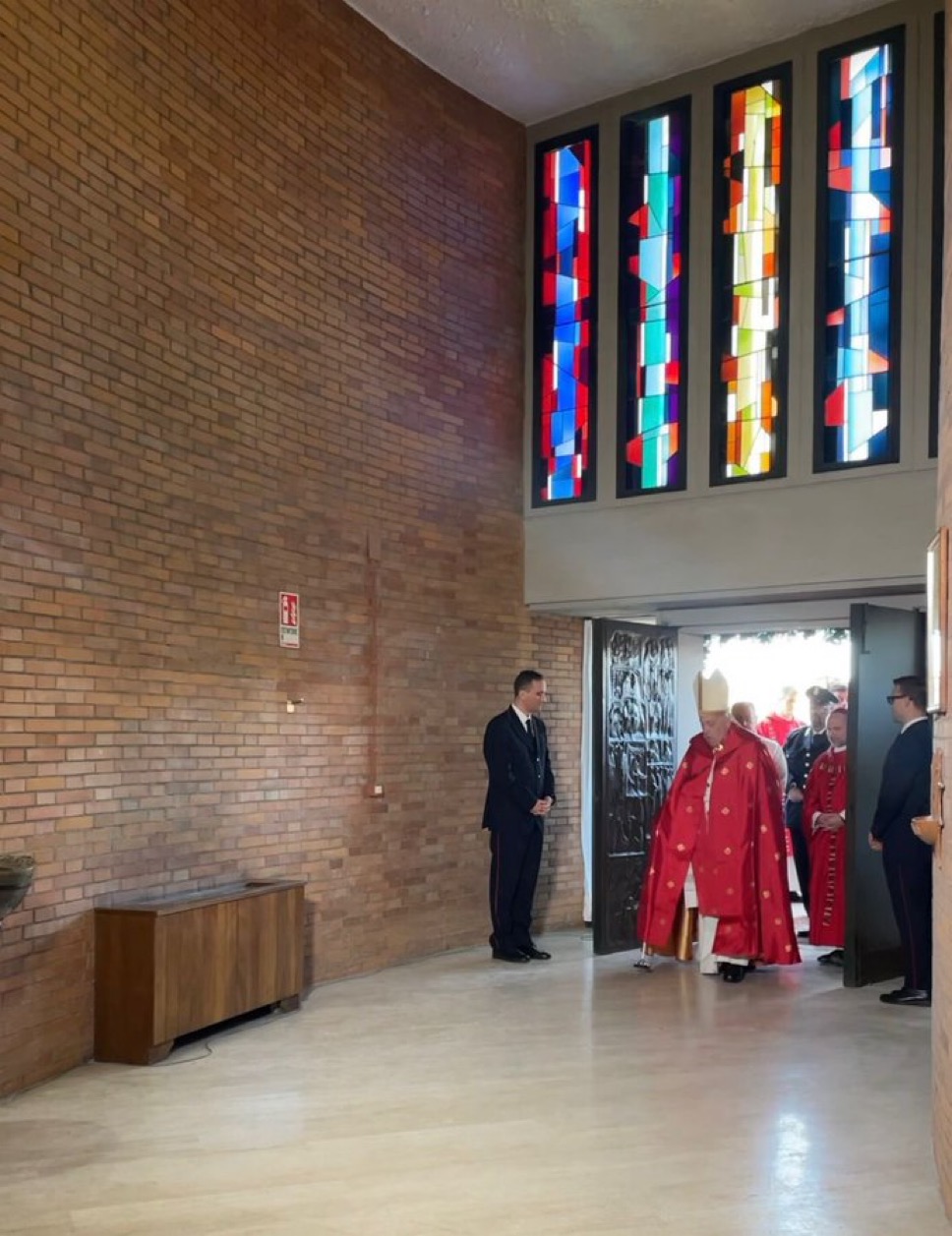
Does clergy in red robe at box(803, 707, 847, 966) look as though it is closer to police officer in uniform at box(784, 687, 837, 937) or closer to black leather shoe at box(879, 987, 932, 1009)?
police officer in uniform at box(784, 687, 837, 937)

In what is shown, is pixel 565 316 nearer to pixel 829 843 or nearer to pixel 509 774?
pixel 509 774

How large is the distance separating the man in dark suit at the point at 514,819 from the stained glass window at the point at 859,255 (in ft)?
7.99

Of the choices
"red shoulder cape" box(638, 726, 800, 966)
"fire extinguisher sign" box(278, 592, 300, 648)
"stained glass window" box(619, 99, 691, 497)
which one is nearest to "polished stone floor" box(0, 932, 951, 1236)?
"red shoulder cape" box(638, 726, 800, 966)

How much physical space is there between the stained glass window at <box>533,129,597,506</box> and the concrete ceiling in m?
0.54

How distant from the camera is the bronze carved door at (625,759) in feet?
28.3

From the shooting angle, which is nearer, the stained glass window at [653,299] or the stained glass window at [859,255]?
the stained glass window at [859,255]

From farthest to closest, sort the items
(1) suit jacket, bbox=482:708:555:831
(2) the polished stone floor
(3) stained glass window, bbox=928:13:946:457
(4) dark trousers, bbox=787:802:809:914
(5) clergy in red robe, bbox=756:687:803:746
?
(5) clergy in red robe, bbox=756:687:803:746 → (4) dark trousers, bbox=787:802:809:914 → (1) suit jacket, bbox=482:708:555:831 → (3) stained glass window, bbox=928:13:946:457 → (2) the polished stone floor

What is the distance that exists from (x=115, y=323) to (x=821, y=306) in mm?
4419

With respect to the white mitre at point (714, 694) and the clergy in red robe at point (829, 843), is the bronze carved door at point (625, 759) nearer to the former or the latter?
the white mitre at point (714, 694)

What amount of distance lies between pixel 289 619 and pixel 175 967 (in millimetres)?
2113

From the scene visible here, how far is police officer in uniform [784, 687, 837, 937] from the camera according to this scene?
9.27 m

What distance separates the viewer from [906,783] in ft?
23.4

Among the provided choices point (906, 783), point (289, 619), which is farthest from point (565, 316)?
point (906, 783)

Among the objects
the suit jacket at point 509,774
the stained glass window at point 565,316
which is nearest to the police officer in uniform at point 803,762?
the suit jacket at point 509,774
